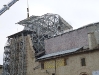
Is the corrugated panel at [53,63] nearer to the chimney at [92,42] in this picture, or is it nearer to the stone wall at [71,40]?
the stone wall at [71,40]

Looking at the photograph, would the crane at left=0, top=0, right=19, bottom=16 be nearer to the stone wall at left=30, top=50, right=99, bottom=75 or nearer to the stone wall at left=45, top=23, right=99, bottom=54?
the stone wall at left=45, top=23, right=99, bottom=54

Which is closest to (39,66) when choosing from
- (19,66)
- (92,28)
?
(19,66)

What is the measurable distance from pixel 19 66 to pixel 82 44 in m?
12.8

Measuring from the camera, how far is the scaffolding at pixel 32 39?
117 feet

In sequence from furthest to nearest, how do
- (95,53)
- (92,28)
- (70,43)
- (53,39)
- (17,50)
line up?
(17,50), (53,39), (70,43), (92,28), (95,53)

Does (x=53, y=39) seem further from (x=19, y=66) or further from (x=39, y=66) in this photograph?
(x=19, y=66)

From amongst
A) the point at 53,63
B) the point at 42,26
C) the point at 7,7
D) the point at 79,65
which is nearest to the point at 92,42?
the point at 79,65

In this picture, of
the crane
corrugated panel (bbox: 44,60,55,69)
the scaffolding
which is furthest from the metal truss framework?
the crane

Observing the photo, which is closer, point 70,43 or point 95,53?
point 95,53

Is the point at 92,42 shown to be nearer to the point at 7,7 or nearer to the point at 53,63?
the point at 53,63

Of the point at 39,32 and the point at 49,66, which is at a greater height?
the point at 39,32

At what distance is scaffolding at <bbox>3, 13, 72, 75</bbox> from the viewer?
3555 cm

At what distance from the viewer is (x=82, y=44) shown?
29.2 m

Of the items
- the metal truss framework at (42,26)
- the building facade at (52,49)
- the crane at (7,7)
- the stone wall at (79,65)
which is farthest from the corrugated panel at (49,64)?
the crane at (7,7)
